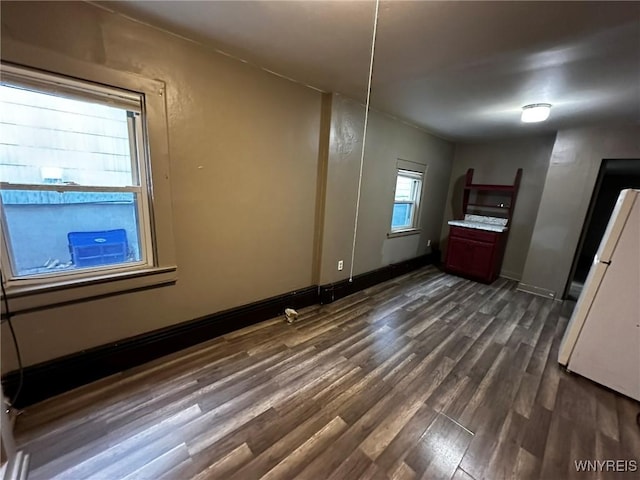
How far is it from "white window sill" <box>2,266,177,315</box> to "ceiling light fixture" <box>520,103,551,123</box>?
357 centimetres

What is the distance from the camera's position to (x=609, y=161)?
3.23 m

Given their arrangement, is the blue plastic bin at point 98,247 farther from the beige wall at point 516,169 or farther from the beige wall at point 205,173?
the beige wall at point 516,169

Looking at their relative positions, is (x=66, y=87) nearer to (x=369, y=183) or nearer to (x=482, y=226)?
(x=369, y=183)

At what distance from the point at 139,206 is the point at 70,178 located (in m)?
0.37

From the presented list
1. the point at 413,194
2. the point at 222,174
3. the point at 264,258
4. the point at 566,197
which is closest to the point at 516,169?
the point at 566,197

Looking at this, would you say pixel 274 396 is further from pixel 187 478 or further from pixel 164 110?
pixel 164 110

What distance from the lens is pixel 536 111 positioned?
2531 mm

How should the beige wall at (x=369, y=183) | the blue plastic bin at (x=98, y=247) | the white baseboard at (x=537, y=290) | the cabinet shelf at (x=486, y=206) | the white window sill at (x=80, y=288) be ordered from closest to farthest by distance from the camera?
1. the white window sill at (x=80, y=288)
2. the blue plastic bin at (x=98, y=247)
3. the beige wall at (x=369, y=183)
4. the white baseboard at (x=537, y=290)
5. the cabinet shelf at (x=486, y=206)

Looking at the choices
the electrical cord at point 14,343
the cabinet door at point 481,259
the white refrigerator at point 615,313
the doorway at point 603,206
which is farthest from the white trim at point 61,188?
the doorway at point 603,206

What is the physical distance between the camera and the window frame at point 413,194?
3828 mm

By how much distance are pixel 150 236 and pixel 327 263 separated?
1809 millimetres

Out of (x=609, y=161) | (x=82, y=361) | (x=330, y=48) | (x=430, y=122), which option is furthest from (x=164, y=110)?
(x=609, y=161)

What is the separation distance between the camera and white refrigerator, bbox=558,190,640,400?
1873 millimetres

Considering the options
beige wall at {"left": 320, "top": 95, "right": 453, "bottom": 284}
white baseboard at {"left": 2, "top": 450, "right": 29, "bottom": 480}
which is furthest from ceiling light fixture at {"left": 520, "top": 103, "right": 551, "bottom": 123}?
white baseboard at {"left": 2, "top": 450, "right": 29, "bottom": 480}
